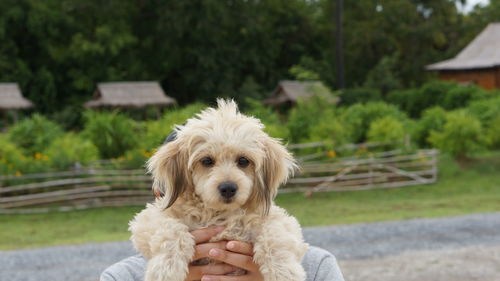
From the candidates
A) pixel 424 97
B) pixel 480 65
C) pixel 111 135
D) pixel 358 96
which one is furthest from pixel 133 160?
pixel 480 65

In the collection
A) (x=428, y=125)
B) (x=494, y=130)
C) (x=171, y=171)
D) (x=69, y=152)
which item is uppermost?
(x=171, y=171)

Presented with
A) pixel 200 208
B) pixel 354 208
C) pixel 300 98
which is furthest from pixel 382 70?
pixel 200 208

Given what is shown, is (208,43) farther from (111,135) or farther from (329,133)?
(111,135)

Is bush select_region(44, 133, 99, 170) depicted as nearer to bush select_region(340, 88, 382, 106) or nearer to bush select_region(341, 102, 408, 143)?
bush select_region(341, 102, 408, 143)

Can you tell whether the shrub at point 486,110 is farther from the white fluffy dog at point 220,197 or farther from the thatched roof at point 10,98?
the thatched roof at point 10,98

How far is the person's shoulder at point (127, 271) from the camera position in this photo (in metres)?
3.31

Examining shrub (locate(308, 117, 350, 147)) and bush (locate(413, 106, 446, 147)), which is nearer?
shrub (locate(308, 117, 350, 147))

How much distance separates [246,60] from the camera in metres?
55.0

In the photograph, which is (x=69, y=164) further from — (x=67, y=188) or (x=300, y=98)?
(x=300, y=98)

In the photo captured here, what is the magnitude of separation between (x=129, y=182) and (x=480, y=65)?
107 feet

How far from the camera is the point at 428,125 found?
24.6 meters

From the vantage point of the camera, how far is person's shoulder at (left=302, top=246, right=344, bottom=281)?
3430 millimetres

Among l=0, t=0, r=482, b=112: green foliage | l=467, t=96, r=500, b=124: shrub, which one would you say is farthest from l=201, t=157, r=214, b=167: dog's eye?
l=0, t=0, r=482, b=112: green foliage

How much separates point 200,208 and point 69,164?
15.6m
